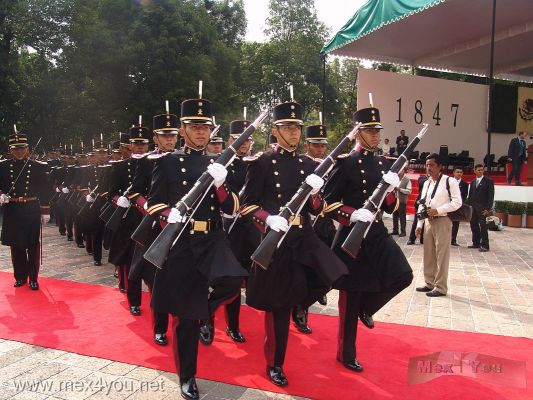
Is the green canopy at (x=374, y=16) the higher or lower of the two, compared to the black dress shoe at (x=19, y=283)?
higher

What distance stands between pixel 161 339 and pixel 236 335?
0.79 metres

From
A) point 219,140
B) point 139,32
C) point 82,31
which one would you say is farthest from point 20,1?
point 219,140

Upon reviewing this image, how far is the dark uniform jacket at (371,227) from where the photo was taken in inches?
176

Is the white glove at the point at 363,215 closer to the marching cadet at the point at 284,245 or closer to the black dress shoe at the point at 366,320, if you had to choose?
the marching cadet at the point at 284,245

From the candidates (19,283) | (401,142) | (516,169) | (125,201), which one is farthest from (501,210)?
(19,283)

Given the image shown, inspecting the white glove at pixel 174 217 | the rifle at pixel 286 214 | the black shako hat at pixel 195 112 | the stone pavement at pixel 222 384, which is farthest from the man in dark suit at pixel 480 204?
the white glove at pixel 174 217

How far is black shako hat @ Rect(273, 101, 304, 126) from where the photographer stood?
446 cm

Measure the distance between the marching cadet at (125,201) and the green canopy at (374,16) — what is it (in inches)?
425

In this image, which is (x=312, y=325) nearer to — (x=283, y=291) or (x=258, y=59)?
(x=283, y=291)

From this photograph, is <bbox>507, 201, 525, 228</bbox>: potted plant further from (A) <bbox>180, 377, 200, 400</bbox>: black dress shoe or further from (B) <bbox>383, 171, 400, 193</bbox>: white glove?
(A) <bbox>180, 377, 200, 400</bbox>: black dress shoe

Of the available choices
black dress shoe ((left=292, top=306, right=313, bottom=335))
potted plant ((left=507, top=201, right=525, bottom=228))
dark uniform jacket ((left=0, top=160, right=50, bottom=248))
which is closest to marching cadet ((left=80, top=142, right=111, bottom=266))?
dark uniform jacket ((left=0, top=160, right=50, bottom=248))

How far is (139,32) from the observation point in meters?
22.7

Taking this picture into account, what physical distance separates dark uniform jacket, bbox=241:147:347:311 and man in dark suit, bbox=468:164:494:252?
803 centimetres

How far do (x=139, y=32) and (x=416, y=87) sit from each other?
1307 centimetres
